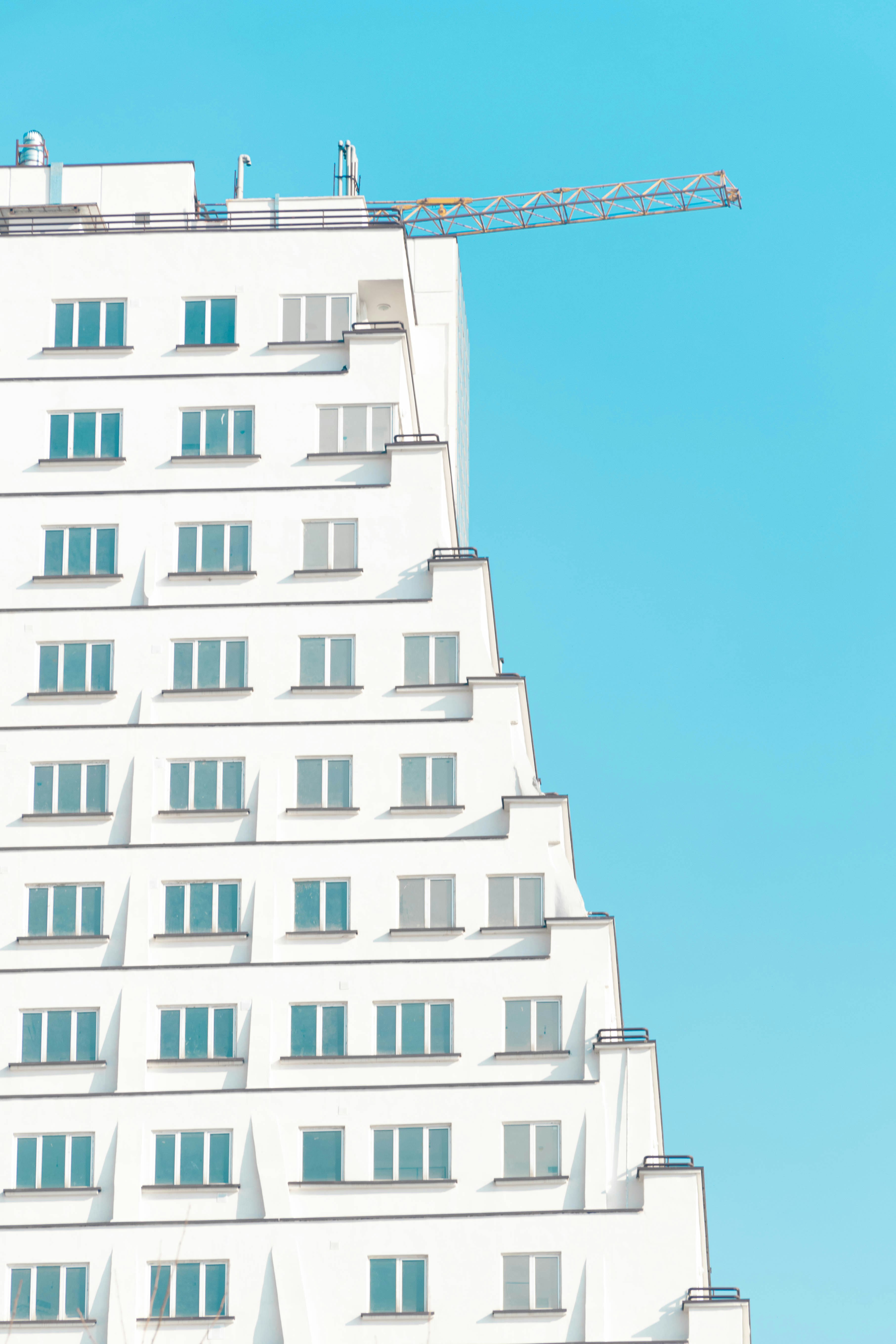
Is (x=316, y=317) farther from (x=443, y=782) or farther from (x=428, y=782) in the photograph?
(x=443, y=782)

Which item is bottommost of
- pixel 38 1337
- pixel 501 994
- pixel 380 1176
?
pixel 38 1337

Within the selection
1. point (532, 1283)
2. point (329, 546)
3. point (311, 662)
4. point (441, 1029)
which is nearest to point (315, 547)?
point (329, 546)

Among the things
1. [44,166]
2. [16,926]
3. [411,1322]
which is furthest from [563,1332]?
[44,166]

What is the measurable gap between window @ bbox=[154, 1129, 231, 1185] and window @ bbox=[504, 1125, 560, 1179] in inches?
399

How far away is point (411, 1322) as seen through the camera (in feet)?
243

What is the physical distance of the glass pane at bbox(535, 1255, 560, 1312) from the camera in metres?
74.6

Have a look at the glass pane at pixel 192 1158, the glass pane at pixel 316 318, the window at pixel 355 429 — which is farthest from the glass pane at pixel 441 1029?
the glass pane at pixel 316 318

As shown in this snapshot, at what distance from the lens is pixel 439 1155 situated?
77000 mm

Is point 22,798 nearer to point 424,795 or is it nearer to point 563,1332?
point 424,795

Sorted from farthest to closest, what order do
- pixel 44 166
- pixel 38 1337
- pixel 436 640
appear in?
pixel 44 166, pixel 436 640, pixel 38 1337

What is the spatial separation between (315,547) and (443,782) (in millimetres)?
11591

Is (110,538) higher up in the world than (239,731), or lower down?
higher up

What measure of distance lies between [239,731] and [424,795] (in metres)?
7.73

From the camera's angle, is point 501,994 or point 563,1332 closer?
point 563,1332
